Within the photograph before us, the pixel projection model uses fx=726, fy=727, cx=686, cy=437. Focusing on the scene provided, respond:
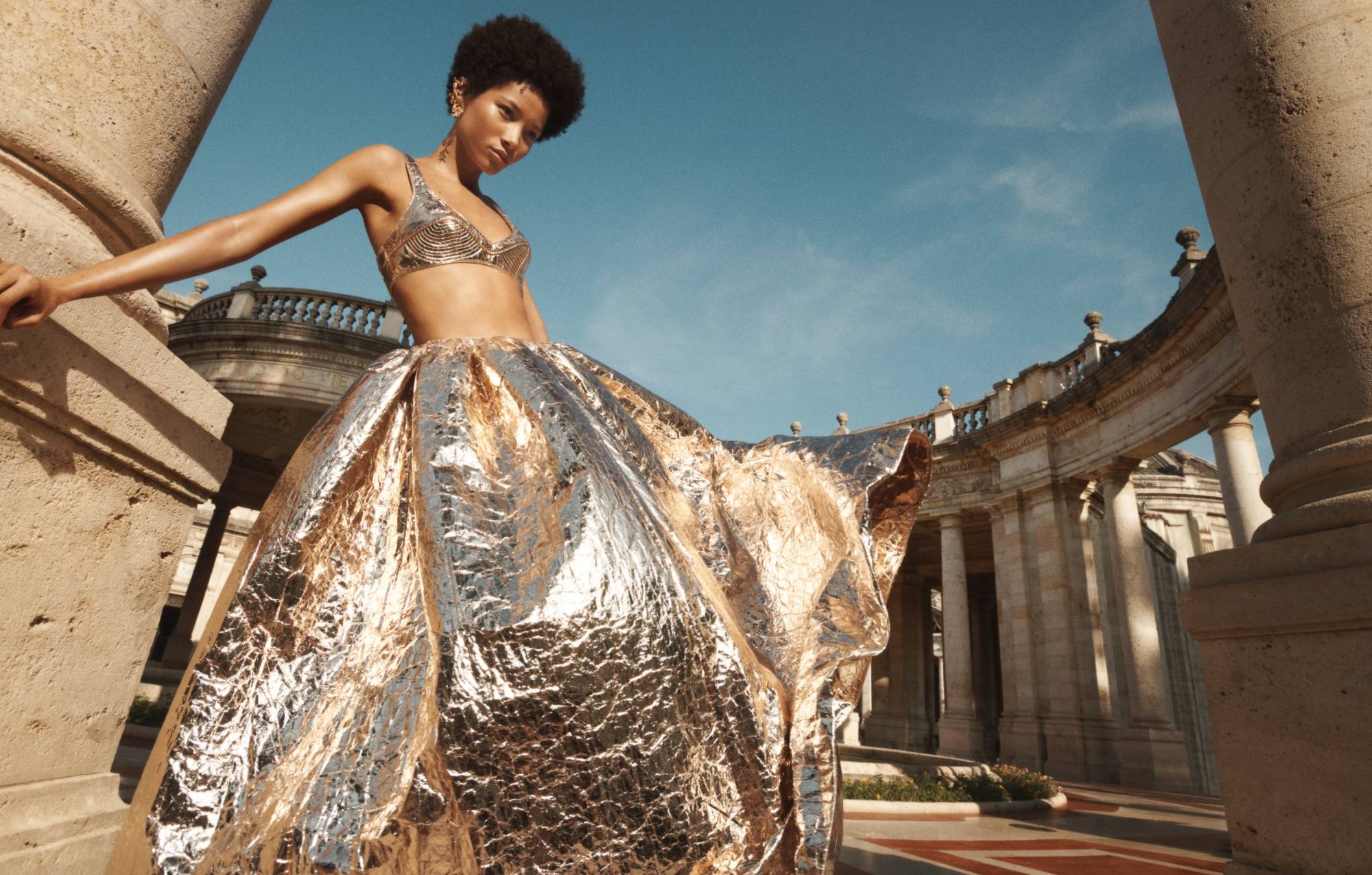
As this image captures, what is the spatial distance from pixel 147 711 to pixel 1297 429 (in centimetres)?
1350

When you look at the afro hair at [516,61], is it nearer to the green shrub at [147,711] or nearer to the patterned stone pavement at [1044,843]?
the patterned stone pavement at [1044,843]

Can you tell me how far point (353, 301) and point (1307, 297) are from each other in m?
13.1

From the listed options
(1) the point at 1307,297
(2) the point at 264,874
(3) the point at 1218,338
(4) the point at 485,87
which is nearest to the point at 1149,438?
(3) the point at 1218,338

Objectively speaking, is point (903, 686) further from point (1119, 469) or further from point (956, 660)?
point (1119, 469)

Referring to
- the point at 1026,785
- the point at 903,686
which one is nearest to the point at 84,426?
the point at 1026,785

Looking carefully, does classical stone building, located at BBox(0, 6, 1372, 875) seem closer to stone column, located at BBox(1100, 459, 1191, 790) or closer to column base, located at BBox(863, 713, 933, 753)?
stone column, located at BBox(1100, 459, 1191, 790)

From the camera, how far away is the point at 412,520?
4.24ft

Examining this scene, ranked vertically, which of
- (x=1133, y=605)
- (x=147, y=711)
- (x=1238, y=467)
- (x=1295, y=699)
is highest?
(x=1238, y=467)

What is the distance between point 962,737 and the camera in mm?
13117

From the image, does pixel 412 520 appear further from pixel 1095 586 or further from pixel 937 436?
pixel 937 436

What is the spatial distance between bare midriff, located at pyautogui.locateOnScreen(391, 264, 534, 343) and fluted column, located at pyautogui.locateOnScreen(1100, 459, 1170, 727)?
12404 mm

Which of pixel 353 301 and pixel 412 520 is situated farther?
pixel 353 301

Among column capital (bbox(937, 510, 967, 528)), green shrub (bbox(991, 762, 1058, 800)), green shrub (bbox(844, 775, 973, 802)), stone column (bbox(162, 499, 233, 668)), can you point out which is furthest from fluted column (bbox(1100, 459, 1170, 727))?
stone column (bbox(162, 499, 233, 668))

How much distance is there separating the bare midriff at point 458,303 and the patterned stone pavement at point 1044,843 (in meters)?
3.13
